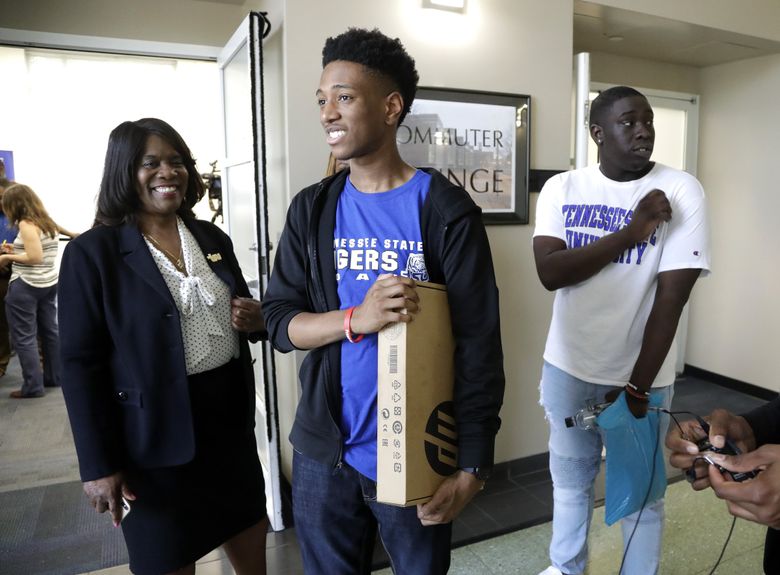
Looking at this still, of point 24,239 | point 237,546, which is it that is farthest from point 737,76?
point 24,239

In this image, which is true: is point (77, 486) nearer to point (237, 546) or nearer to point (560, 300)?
point (237, 546)

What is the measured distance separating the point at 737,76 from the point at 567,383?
11.8 feet

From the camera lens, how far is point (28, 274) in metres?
4.34

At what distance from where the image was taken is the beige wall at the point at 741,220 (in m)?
3.97

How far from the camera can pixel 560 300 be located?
1811mm

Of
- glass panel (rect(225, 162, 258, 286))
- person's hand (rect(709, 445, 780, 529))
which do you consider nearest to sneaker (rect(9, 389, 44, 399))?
glass panel (rect(225, 162, 258, 286))

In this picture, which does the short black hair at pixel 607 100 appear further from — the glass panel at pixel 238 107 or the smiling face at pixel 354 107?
the glass panel at pixel 238 107

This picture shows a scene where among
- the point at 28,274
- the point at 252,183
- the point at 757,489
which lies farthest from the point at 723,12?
the point at 28,274

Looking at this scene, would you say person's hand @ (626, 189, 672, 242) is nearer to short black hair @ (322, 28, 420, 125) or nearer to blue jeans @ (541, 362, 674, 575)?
blue jeans @ (541, 362, 674, 575)

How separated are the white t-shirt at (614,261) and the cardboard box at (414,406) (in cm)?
81

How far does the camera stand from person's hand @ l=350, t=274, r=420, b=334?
98cm

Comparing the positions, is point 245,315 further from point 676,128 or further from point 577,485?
point 676,128

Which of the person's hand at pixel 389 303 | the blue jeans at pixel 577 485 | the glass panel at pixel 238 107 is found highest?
the glass panel at pixel 238 107

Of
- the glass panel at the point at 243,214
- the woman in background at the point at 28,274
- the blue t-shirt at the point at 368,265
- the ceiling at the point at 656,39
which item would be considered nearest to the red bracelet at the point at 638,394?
the blue t-shirt at the point at 368,265
